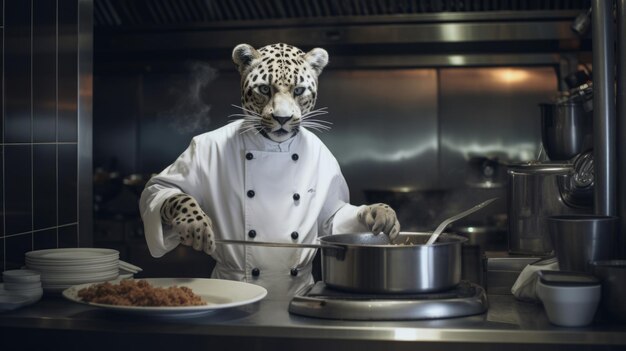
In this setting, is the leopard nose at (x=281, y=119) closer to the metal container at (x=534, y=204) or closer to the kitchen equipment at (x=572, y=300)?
the metal container at (x=534, y=204)

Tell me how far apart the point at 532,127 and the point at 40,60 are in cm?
313

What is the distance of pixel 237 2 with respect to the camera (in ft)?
15.6

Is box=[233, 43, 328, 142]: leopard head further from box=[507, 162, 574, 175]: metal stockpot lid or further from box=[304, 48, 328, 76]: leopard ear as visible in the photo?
box=[507, 162, 574, 175]: metal stockpot lid

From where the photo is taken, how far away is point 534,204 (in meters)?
2.62

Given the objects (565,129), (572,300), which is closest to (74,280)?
(572,300)

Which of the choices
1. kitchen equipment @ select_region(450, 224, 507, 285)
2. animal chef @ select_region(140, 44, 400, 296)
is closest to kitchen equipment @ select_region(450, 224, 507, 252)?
kitchen equipment @ select_region(450, 224, 507, 285)

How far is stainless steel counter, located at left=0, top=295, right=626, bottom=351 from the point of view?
1.72m

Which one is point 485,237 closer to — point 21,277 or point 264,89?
point 264,89

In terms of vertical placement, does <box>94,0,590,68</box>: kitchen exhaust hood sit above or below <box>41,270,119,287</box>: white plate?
above

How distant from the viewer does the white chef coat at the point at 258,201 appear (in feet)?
9.11

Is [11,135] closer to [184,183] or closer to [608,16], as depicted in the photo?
[184,183]

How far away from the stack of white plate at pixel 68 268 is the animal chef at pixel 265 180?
18.3 inches

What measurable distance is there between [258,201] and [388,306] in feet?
3.42

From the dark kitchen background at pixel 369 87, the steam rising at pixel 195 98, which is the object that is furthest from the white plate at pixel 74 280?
the steam rising at pixel 195 98
